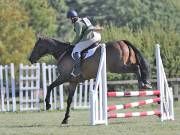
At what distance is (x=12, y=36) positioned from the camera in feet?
134

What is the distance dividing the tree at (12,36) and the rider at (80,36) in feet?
76.4

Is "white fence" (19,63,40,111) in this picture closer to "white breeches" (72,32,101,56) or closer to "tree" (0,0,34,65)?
"white breeches" (72,32,101,56)

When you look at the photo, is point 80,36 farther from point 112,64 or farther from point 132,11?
point 132,11

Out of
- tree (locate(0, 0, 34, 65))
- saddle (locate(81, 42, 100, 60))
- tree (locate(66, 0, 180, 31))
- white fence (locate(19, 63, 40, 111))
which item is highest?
tree (locate(66, 0, 180, 31))

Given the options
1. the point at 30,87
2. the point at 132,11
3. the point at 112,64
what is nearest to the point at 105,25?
the point at 132,11

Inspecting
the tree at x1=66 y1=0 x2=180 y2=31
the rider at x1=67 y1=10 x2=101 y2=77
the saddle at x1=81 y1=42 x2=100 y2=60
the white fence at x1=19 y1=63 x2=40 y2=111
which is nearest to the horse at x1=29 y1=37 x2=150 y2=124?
the saddle at x1=81 y1=42 x2=100 y2=60

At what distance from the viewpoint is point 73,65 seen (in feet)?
56.0

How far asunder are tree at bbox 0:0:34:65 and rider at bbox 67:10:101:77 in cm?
2328

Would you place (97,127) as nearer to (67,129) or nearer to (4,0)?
(67,129)

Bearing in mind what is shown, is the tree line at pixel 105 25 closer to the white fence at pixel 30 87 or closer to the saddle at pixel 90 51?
the white fence at pixel 30 87

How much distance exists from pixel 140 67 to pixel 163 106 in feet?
3.72

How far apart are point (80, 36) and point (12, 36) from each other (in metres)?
24.6

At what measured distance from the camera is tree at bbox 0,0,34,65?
132 feet

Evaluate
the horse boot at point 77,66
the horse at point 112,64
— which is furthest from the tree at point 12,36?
the horse boot at point 77,66
